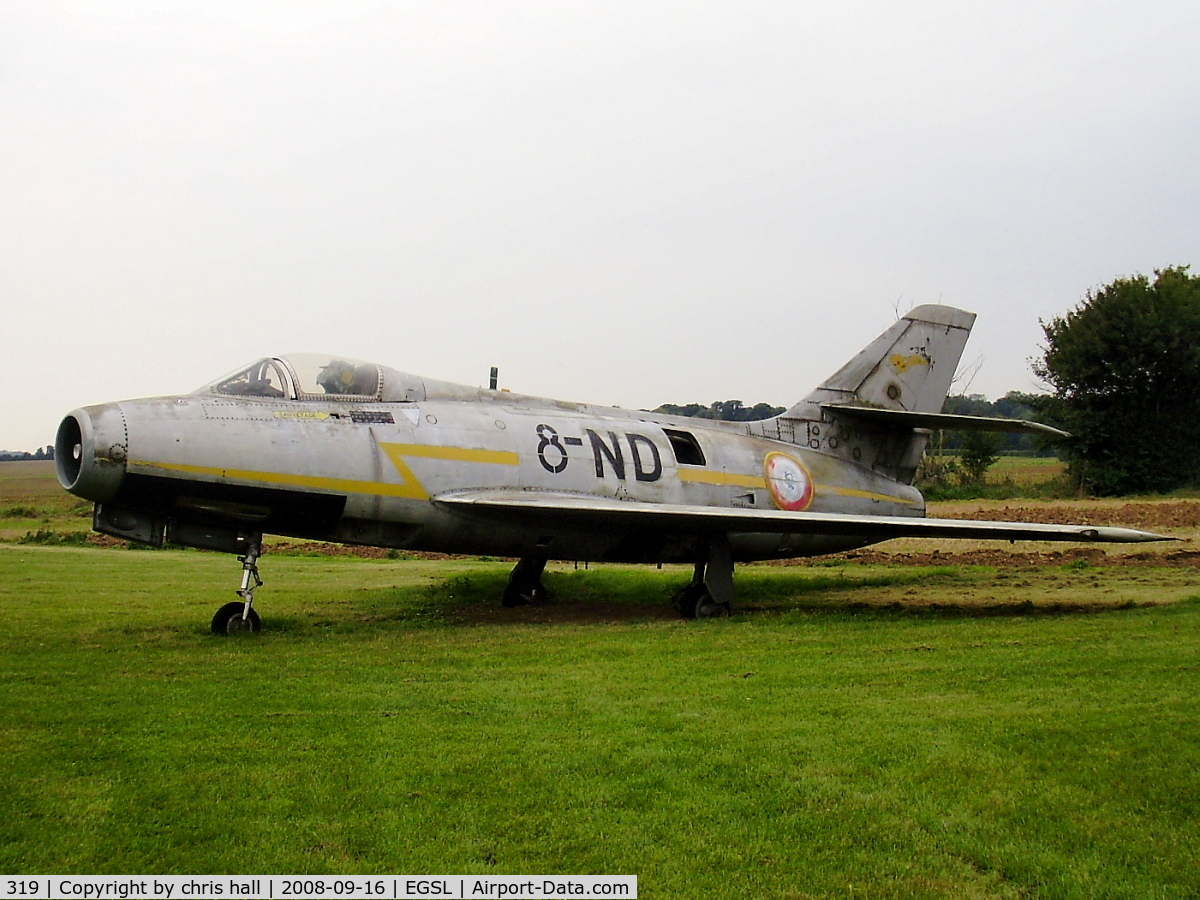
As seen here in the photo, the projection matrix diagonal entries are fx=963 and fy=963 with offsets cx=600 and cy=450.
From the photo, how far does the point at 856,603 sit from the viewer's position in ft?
43.5

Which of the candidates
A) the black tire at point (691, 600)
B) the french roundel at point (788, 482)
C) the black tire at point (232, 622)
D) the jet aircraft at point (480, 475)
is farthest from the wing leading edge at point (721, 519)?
the black tire at point (232, 622)

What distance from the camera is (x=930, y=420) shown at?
47.7ft

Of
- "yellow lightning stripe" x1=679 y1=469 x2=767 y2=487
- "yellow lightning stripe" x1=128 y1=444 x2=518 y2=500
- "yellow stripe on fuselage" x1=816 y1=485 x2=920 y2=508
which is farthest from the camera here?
"yellow stripe on fuselage" x1=816 y1=485 x2=920 y2=508

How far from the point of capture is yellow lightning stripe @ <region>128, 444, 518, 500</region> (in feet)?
31.4

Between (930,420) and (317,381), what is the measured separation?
353 inches

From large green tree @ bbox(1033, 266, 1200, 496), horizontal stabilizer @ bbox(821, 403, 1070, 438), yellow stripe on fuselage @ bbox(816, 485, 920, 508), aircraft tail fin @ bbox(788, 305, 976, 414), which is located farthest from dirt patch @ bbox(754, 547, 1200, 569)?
large green tree @ bbox(1033, 266, 1200, 496)

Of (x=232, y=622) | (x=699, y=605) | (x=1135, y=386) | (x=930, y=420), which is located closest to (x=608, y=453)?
(x=699, y=605)

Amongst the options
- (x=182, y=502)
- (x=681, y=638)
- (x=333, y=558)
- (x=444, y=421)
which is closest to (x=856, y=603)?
(x=681, y=638)

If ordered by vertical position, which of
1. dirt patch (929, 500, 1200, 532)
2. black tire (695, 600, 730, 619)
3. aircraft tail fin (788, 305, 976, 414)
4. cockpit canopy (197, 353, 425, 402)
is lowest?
black tire (695, 600, 730, 619)

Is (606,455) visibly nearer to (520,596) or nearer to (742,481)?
(742,481)

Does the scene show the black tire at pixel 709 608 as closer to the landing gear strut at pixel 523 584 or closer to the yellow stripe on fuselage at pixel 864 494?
the landing gear strut at pixel 523 584

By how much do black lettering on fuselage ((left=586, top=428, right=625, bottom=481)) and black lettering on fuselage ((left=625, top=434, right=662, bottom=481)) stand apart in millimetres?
223

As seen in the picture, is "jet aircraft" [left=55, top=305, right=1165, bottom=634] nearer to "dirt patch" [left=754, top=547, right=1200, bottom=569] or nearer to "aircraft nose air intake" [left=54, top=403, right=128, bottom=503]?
"aircraft nose air intake" [left=54, top=403, right=128, bottom=503]

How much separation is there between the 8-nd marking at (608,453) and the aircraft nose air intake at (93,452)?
15.9 ft
